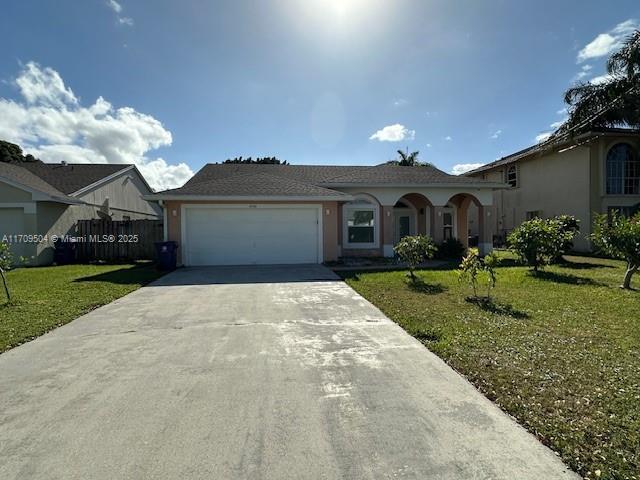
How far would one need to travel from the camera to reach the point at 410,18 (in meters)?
10.3

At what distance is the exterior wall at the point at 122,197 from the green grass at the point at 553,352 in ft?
55.0

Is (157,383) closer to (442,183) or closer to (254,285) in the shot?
(254,285)

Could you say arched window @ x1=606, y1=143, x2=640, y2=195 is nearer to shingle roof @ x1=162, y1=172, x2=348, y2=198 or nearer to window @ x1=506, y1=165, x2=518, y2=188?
window @ x1=506, y1=165, x2=518, y2=188

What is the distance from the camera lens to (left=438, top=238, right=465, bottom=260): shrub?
15664 millimetres

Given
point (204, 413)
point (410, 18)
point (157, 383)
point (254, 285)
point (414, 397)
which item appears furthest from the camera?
point (410, 18)

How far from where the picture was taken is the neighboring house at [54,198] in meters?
14.3

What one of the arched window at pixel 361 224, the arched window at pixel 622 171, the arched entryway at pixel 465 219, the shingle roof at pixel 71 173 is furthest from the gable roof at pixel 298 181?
the arched window at pixel 622 171

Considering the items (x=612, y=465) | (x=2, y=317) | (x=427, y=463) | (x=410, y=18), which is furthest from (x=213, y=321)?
(x=410, y=18)

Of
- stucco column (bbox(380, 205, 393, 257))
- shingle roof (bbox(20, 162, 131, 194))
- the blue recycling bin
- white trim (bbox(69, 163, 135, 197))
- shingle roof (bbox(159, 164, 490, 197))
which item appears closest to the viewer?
the blue recycling bin

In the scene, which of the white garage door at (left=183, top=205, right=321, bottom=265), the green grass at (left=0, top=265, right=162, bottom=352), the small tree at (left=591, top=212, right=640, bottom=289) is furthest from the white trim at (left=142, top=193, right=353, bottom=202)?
the small tree at (left=591, top=212, right=640, bottom=289)

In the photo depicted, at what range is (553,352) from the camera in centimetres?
434

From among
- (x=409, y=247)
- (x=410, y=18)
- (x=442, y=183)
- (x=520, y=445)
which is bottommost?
(x=520, y=445)

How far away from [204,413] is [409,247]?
7.86m

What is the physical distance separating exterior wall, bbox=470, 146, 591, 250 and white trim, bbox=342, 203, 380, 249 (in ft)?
17.6
